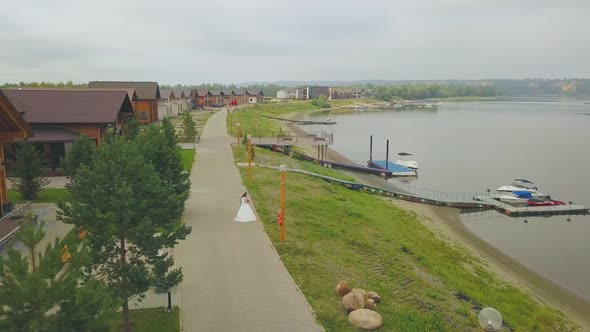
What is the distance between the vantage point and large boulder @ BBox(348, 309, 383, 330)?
12711 mm

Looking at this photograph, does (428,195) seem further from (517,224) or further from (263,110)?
(263,110)

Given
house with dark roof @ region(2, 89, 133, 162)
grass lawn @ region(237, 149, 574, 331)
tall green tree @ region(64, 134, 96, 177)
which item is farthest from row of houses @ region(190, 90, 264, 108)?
tall green tree @ region(64, 134, 96, 177)

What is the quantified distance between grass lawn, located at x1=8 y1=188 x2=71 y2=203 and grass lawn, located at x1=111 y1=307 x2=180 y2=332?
13.7 m

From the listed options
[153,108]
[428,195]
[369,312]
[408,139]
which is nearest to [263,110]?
[408,139]

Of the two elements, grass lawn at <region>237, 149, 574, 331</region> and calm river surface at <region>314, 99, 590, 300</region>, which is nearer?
grass lawn at <region>237, 149, 574, 331</region>

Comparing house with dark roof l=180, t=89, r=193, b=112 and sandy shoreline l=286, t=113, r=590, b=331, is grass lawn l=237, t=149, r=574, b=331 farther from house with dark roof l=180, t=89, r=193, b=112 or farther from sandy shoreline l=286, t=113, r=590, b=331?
house with dark roof l=180, t=89, r=193, b=112

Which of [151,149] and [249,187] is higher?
[151,149]

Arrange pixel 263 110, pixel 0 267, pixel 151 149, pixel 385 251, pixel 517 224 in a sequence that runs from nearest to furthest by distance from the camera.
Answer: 1. pixel 0 267
2. pixel 151 149
3. pixel 385 251
4. pixel 517 224
5. pixel 263 110

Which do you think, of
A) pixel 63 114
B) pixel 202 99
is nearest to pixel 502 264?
pixel 63 114

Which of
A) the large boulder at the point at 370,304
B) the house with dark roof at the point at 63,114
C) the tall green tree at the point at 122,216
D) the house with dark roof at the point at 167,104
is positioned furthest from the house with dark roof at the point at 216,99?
the tall green tree at the point at 122,216

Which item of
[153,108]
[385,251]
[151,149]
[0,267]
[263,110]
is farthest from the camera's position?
[263,110]

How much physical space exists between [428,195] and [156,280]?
111 ft

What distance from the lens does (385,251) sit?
21.2 m

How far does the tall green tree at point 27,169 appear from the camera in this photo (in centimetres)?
2409
